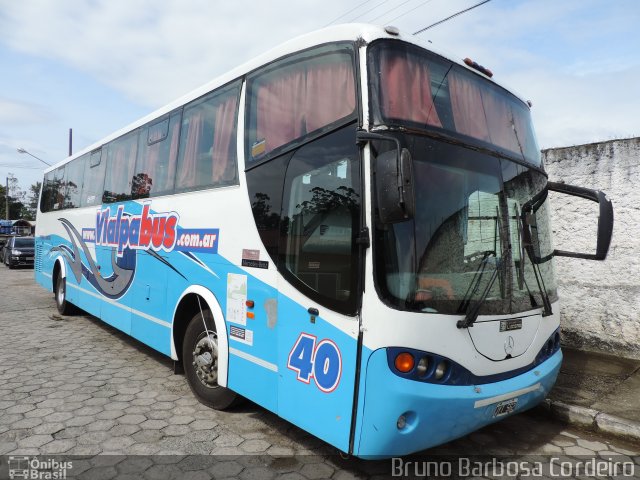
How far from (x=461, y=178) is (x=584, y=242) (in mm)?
3926

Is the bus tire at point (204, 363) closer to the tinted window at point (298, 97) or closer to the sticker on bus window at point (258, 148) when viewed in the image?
the sticker on bus window at point (258, 148)

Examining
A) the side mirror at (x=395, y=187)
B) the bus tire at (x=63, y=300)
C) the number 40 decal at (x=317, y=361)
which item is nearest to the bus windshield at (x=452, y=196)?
the side mirror at (x=395, y=187)

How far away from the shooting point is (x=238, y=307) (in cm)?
401

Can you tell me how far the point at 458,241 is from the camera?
3.08 m

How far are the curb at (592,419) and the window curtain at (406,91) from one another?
305 cm

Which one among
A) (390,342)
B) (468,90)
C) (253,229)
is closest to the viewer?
(390,342)

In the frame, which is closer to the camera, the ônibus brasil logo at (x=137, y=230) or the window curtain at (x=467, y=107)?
the window curtain at (x=467, y=107)

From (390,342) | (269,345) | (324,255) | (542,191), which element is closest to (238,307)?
(269,345)

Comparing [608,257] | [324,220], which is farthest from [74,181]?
[608,257]

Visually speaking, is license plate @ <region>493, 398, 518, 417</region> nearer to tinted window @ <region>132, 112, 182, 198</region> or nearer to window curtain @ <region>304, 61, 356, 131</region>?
window curtain @ <region>304, 61, 356, 131</region>

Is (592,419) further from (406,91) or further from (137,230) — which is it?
(137,230)

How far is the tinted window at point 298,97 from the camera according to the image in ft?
10.5

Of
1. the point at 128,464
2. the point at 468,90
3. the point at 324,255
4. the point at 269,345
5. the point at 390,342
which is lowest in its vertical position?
the point at 128,464

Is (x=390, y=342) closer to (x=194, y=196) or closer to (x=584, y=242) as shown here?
(x=194, y=196)
